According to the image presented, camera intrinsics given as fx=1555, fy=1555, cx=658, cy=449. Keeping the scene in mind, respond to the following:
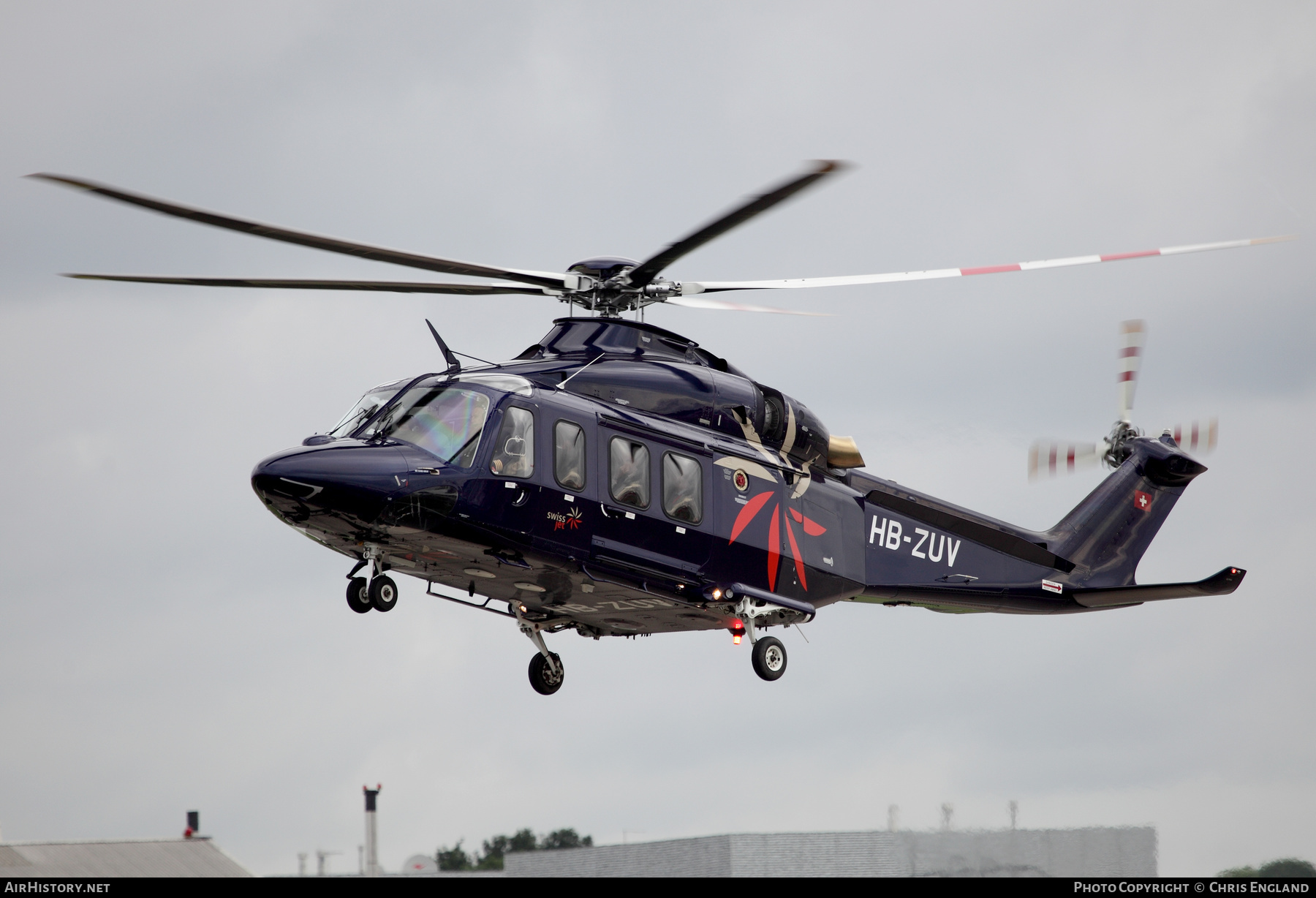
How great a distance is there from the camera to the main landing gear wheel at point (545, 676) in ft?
67.8

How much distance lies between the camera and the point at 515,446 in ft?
56.5

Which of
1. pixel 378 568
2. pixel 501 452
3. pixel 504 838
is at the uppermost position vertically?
pixel 501 452

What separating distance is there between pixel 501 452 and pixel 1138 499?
1238 cm

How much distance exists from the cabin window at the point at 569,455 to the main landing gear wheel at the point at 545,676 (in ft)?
12.8

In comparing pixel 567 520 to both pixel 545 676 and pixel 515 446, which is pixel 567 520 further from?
pixel 545 676

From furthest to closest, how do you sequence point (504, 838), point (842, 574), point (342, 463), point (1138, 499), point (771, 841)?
1. point (504, 838)
2. point (771, 841)
3. point (1138, 499)
4. point (842, 574)
5. point (342, 463)

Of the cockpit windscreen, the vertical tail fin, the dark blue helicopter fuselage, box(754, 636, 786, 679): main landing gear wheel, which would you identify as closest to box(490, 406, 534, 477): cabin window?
the dark blue helicopter fuselage

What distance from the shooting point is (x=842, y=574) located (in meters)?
20.7

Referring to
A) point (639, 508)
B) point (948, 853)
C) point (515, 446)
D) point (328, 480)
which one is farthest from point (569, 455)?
point (948, 853)

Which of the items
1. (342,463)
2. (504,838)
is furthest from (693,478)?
(504,838)

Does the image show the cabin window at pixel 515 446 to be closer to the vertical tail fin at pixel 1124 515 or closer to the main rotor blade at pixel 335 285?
the main rotor blade at pixel 335 285
